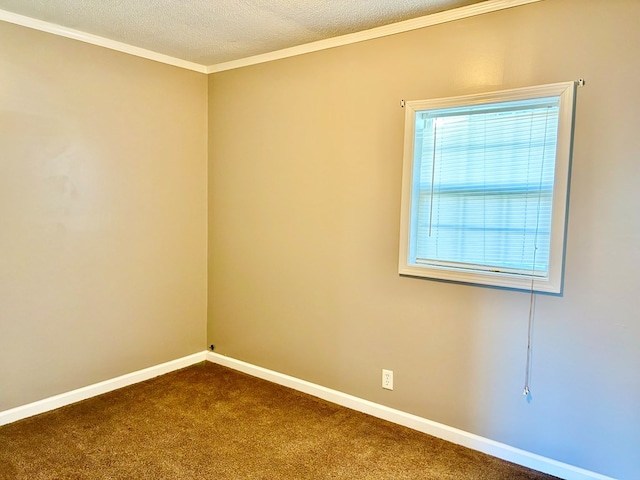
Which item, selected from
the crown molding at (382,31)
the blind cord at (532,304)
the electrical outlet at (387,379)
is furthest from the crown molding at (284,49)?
the electrical outlet at (387,379)

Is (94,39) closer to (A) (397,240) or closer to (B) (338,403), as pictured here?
(A) (397,240)

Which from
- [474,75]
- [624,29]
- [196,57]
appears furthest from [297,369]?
[624,29]

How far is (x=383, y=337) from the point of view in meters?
2.73

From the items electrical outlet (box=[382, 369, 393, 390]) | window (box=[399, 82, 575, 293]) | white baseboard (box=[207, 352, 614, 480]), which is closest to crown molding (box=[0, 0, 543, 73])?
window (box=[399, 82, 575, 293])

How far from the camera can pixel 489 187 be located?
7.77 ft

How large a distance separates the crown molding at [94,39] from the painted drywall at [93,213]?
4 cm

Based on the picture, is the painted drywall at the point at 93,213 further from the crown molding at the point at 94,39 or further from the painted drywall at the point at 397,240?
the painted drywall at the point at 397,240

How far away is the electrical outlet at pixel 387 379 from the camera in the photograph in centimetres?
271

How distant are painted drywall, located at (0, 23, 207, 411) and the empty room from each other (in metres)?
0.02

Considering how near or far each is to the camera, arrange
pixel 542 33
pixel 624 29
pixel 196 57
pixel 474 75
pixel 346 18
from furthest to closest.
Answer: pixel 196 57, pixel 346 18, pixel 474 75, pixel 542 33, pixel 624 29

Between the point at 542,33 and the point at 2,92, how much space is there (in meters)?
3.01

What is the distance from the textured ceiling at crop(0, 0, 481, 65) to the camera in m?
2.31

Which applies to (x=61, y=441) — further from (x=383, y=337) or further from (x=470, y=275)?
(x=470, y=275)

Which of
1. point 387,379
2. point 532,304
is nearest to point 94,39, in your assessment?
point 387,379
